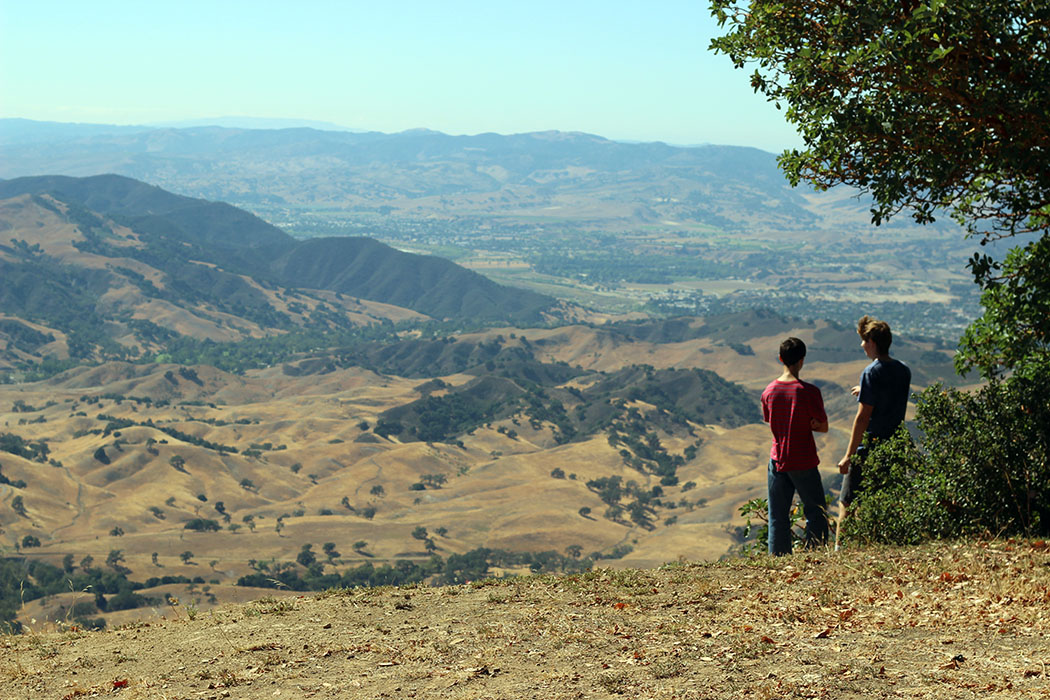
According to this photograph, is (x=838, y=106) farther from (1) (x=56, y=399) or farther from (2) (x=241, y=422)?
(1) (x=56, y=399)

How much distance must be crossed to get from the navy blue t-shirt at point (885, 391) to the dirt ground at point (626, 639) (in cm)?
129

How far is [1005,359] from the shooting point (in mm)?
9711

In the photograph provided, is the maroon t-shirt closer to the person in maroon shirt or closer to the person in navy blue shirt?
the person in maroon shirt

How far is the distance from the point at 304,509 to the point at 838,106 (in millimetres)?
83104

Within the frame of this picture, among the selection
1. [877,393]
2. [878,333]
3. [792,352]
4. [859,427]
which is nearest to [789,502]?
[859,427]

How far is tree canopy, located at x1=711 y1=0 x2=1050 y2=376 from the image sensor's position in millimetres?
7891

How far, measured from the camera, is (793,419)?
873 cm

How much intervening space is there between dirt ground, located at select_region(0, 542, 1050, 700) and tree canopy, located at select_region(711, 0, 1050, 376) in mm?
2717

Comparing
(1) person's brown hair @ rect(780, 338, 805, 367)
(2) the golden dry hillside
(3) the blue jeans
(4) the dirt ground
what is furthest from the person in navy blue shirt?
(2) the golden dry hillside

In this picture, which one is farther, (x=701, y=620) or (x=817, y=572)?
(x=817, y=572)

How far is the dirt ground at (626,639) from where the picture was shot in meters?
6.18

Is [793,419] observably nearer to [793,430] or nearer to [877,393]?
[793,430]

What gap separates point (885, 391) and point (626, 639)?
379 cm

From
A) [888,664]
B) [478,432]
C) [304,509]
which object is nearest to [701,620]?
[888,664]
